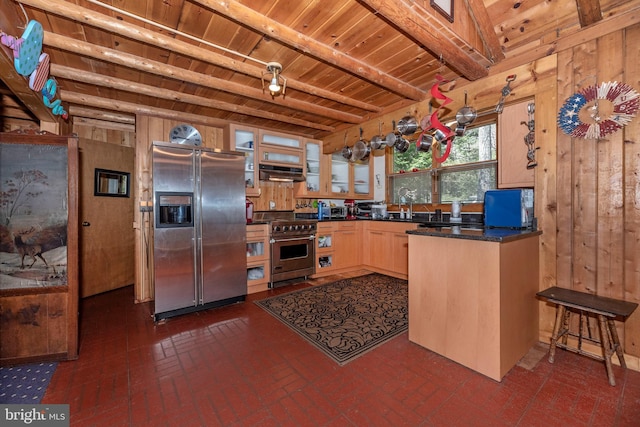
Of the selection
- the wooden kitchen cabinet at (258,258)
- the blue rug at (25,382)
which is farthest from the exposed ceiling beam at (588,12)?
the blue rug at (25,382)

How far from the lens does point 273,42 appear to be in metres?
2.34

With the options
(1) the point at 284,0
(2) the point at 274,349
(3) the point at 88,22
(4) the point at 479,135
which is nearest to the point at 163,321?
(2) the point at 274,349

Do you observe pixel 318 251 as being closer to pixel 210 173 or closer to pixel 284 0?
pixel 210 173

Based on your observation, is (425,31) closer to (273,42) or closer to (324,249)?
(273,42)

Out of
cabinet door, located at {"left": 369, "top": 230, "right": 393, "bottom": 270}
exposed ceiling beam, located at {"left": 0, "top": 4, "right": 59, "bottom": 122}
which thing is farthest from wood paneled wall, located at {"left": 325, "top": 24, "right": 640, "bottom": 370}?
exposed ceiling beam, located at {"left": 0, "top": 4, "right": 59, "bottom": 122}

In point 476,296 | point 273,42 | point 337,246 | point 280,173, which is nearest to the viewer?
point 476,296

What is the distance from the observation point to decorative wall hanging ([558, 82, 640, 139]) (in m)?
1.98

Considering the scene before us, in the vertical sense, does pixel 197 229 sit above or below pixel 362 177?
below

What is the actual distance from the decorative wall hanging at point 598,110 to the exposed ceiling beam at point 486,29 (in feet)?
2.38

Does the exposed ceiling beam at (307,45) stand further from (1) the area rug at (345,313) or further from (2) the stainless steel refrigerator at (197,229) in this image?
(1) the area rug at (345,313)

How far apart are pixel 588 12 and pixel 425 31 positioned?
4.01 feet

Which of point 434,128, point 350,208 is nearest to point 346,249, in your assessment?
point 350,208

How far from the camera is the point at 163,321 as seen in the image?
9.54 ft

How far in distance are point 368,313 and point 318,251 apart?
165 cm
